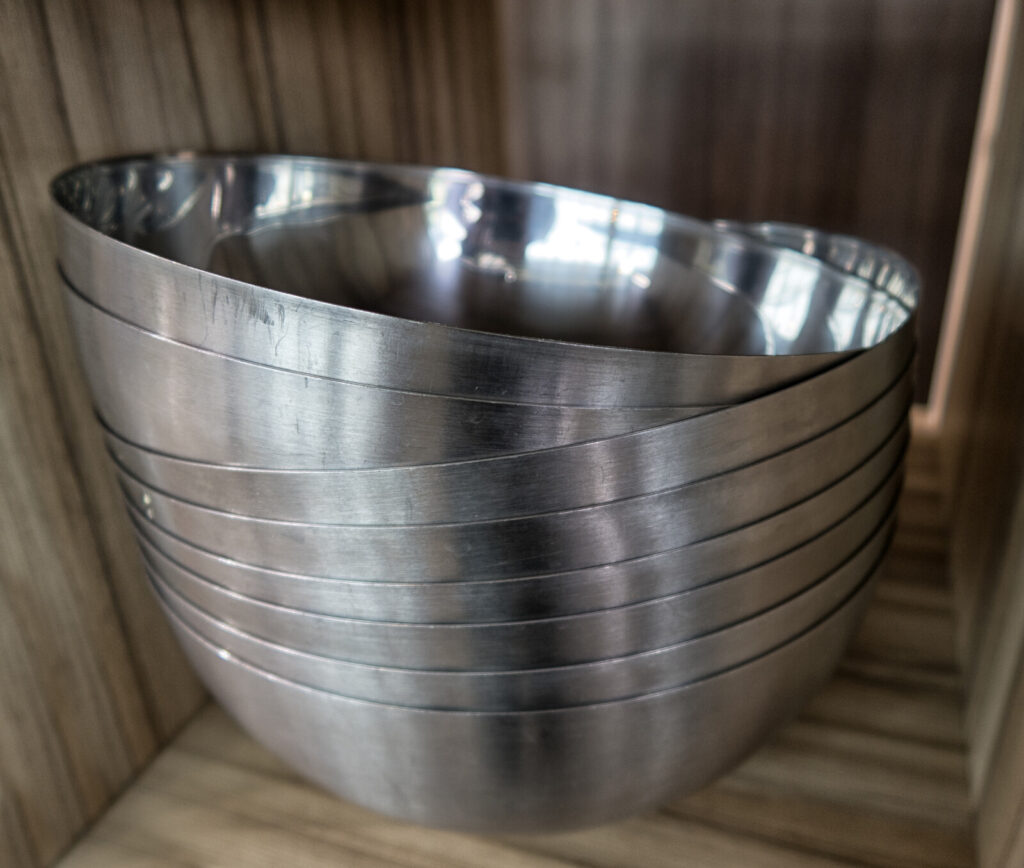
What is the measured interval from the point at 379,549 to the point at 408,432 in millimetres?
74

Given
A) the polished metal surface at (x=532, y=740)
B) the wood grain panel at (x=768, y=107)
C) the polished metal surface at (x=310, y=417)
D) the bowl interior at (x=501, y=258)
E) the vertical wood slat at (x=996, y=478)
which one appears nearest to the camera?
the polished metal surface at (x=310, y=417)

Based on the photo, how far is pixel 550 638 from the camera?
0.51 metres

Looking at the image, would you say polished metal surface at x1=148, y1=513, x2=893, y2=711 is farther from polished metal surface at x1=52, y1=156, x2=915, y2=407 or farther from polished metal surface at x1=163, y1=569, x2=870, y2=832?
polished metal surface at x1=52, y1=156, x2=915, y2=407

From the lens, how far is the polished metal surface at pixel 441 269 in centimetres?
47

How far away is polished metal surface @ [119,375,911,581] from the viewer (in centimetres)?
47

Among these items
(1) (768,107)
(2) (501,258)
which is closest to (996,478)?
(2) (501,258)

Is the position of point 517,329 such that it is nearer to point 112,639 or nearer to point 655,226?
point 655,226

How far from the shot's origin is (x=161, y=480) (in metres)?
0.56

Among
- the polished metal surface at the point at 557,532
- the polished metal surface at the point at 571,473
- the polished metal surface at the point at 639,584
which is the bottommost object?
the polished metal surface at the point at 639,584

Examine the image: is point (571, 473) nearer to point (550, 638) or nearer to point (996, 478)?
point (550, 638)

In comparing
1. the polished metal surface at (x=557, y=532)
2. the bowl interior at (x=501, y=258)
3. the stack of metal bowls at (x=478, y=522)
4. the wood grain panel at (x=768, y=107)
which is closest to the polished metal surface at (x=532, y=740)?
the stack of metal bowls at (x=478, y=522)

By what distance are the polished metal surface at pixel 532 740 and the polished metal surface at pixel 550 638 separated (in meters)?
0.02

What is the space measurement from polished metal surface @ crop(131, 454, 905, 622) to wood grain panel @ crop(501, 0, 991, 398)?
2.79 ft

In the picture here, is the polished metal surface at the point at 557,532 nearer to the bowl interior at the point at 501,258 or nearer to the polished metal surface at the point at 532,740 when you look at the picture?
the polished metal surface at the point at 532,740
